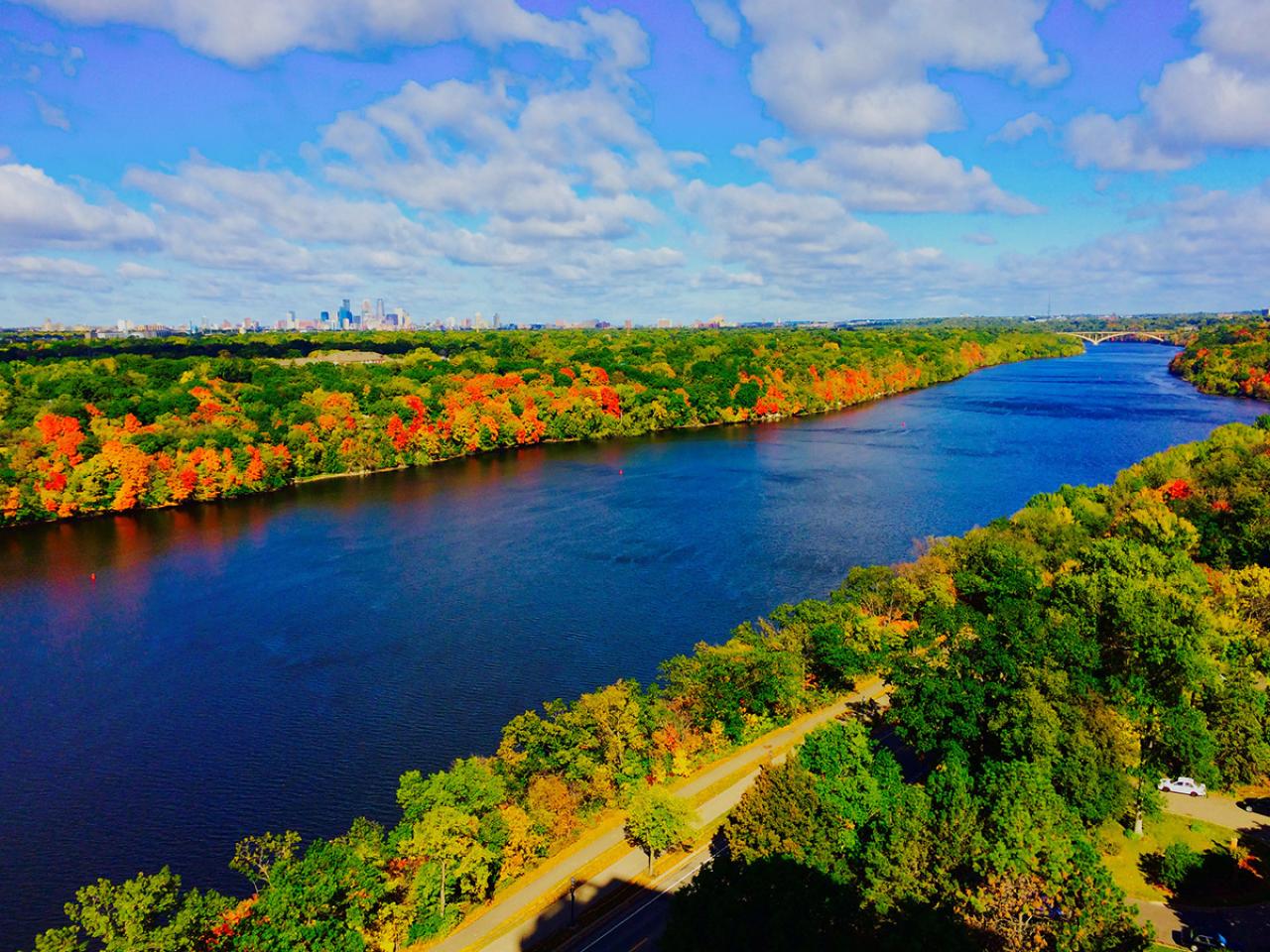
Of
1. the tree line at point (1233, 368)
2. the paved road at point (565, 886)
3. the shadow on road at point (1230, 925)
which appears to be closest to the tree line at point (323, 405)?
the tree line at point (1233, 368)

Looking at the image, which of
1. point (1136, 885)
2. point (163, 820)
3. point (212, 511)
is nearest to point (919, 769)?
point (1136, 885)

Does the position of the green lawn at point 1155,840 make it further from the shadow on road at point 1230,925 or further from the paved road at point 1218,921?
the shadow on road at point 1230,925

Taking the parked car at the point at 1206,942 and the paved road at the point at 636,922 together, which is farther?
the paved road at the point at 636,922

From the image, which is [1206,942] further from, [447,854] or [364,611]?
[364,611]

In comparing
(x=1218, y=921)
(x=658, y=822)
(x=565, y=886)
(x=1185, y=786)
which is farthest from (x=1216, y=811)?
(x=565, y=886)

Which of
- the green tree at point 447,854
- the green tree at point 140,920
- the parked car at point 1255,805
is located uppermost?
the green tree at point 140,920
